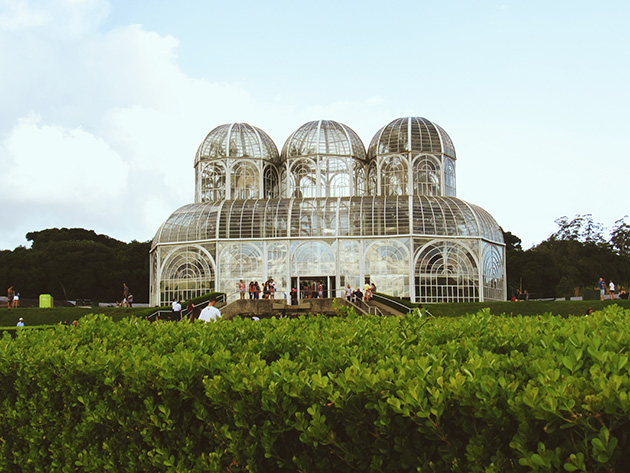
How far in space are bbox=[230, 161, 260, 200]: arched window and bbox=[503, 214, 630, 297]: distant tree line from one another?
2869 cm

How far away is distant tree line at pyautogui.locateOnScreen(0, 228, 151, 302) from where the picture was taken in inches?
2478

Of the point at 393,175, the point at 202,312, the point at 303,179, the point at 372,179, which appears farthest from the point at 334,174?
the point at 202,312

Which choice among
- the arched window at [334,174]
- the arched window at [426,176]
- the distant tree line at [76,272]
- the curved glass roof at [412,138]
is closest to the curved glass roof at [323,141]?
the arched window at [334,174]

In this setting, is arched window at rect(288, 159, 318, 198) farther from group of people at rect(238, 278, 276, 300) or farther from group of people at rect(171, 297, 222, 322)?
group of people at rect(171, 297, 222, 322)

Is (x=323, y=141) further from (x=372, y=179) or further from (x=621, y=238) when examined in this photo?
(x=621, y=238)

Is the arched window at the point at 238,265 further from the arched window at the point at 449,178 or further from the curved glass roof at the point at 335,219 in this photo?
the arched window at the point at 449,178

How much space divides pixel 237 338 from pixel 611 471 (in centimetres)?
471

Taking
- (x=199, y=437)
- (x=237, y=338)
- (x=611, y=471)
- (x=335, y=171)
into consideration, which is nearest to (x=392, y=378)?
(x=611, y=471)

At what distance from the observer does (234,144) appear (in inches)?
1895

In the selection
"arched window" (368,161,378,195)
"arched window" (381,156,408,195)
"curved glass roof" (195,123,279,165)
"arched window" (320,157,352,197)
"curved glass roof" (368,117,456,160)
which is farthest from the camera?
"arched window" (368,161,378,195)

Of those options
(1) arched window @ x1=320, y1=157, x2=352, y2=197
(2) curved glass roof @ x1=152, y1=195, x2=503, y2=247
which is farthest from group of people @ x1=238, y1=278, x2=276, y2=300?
(1) arched window @ x1=320, y1=157, x2=352, y2=197

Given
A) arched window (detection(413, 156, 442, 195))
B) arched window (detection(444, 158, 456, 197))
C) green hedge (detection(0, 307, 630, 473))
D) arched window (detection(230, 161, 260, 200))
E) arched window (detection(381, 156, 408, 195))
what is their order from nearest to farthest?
green hedge (detection(0, 307, 630, 473))
arched window (detection(413, 156, 442, 195))
arched window (detection(381, 156, 408, 195))
arched window (detection(444, 158, 456, 197))
arched window (detection(230, 161, 260, 200))

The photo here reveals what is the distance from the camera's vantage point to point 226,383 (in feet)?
15.5

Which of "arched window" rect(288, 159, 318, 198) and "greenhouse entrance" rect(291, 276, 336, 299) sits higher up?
"arched window" rect(288, 159, 318, 198)
